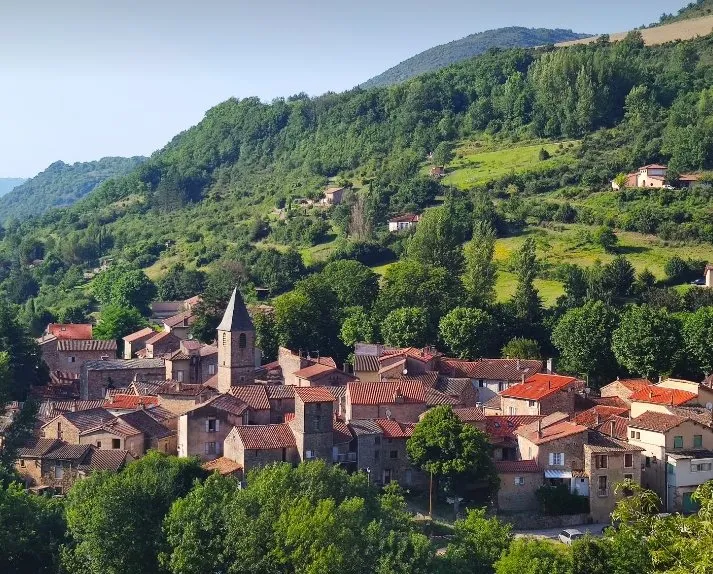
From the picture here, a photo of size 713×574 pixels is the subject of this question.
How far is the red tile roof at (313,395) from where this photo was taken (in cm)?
4235

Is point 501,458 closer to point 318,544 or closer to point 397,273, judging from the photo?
point 318,544

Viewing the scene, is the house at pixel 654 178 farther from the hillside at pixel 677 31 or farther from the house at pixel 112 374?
the hillside at pixel 677 31

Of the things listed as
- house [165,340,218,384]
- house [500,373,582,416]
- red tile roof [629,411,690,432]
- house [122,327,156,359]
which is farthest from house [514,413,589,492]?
house [122,327,156,359]

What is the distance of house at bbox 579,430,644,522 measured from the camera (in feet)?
137

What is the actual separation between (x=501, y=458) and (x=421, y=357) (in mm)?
10101

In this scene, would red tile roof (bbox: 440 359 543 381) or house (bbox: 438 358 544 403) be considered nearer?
house (bbox: 438 358 544 403)

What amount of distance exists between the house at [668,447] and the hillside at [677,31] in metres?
88.8

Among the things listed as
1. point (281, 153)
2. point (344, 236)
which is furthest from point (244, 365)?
point (281, 153)

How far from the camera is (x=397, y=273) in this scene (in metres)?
67.8

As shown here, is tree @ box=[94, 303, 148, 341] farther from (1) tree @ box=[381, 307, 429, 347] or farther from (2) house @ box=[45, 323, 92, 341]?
(1) tree @ box=[381, 307, 429, 347]

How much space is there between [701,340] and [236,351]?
20089mm

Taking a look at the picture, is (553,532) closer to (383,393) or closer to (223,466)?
(383,393)

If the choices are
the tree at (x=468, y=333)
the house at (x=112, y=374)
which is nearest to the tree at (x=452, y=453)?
the tree at (x=468, y=333)

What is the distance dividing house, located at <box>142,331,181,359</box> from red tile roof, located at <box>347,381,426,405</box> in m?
17.4
